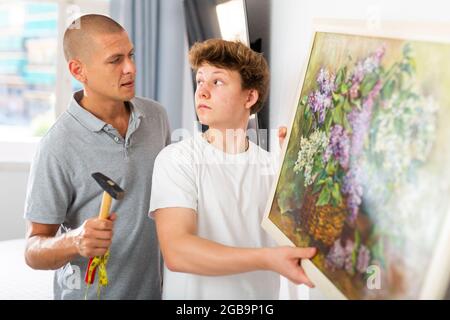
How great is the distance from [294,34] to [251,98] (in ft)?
0.67

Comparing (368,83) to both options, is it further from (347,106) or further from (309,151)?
(309,151)

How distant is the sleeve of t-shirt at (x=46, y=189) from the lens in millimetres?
784

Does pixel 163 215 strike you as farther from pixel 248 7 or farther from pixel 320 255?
pixel 248 7

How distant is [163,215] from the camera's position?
2.36 feet

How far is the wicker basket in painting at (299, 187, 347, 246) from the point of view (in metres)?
0.60

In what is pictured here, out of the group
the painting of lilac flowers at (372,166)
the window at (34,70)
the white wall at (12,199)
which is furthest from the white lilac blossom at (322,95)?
the white wall at (12,199)

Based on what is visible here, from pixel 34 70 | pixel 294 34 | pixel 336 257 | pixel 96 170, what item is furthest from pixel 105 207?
pixel 34 70

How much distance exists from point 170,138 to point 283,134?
21 centimetres

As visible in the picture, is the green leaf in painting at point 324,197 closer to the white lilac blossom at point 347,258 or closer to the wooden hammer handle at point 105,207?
the white lilac blossom at point 347,258

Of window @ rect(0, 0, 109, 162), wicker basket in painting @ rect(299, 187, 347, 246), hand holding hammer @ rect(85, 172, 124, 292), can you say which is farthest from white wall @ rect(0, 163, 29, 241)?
wicker basket in painting @ rect(299, 187, 347, 246)

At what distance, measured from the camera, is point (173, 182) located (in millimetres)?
734

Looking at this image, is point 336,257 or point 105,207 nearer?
point 336,257

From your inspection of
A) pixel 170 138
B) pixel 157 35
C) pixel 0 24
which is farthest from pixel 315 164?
pixel 0 24

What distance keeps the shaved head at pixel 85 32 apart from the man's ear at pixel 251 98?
0.72ft
